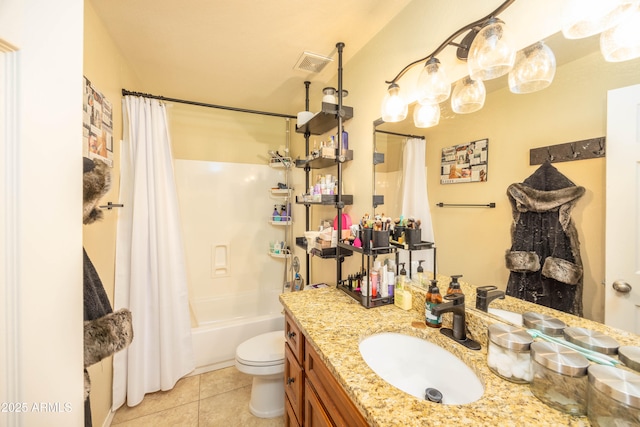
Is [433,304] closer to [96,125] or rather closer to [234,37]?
→ [234,37]

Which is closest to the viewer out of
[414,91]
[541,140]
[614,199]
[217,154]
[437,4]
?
[614,199]

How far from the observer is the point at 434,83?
3.45 ft

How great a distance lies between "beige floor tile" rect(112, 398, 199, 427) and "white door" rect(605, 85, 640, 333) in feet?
7.07

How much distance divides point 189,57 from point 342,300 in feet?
Result: 6.27

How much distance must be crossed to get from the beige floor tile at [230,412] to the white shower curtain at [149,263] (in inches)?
14.4

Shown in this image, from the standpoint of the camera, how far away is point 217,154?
2631 mm

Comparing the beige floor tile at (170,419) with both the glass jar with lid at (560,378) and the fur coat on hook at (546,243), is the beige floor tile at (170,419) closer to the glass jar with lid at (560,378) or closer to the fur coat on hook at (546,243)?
the glass jar with lid at (560,378)

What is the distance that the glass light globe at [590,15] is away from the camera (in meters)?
0.65

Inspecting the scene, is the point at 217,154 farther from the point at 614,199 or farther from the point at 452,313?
the point at 614,199

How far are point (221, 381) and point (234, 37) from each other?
248cm

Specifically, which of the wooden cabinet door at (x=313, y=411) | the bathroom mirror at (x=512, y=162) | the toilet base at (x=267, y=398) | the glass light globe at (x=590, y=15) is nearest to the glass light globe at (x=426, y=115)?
the bathroom mirror at (x=512, y=162)

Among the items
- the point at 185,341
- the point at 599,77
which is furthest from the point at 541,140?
the point at 185,341

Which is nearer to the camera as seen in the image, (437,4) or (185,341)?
(437,4)

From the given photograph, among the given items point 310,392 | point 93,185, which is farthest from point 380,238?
point 93,185
